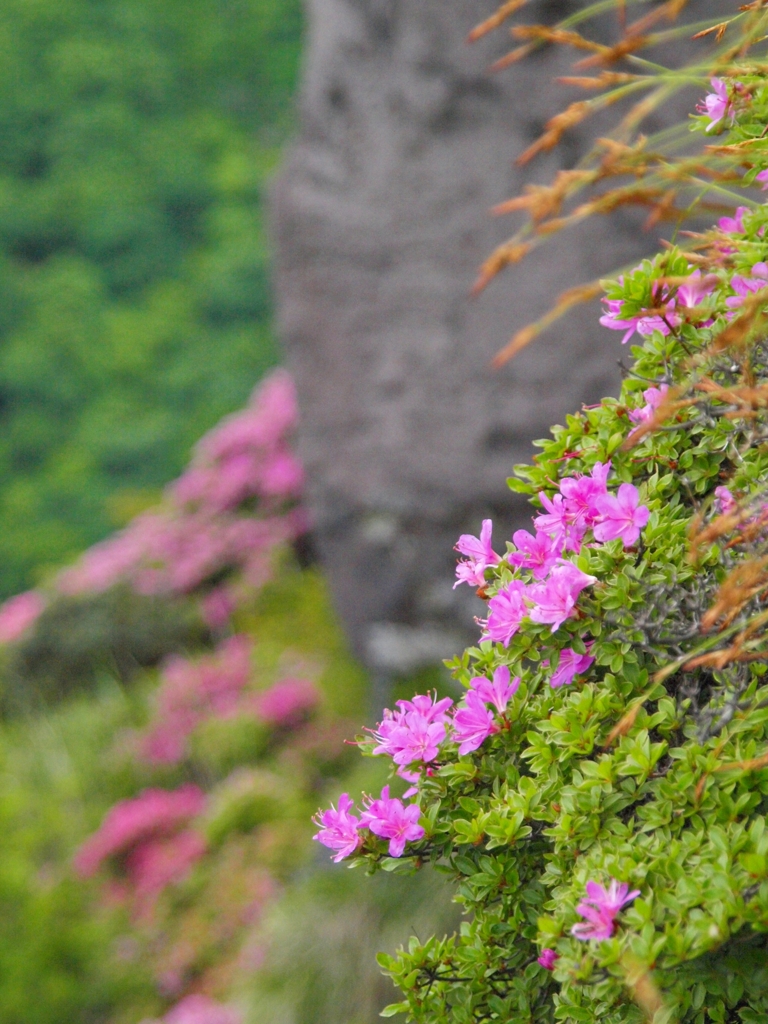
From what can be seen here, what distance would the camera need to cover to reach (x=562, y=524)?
1096 millimetres

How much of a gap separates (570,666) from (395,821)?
0.74 ft

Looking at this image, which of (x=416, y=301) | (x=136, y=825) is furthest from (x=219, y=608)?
(x=416, y=301)

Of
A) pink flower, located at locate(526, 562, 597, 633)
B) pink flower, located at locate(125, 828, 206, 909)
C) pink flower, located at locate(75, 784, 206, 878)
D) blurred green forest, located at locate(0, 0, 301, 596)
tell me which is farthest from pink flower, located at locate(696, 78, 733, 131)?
blurred green forest, located at locate(0, 0, 301, 596)

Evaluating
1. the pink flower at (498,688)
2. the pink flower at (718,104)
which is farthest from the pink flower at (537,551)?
the pink flower at (718,104)

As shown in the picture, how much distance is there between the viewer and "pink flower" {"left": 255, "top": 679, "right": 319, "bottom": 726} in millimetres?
5734

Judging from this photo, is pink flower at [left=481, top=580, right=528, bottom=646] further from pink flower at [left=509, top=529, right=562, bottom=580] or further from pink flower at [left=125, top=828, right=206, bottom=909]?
pink flower at [left=125, top=828, right=206, bottom=909]

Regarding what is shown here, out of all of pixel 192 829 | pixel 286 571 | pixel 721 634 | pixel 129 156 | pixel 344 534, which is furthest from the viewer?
pixel 129 156

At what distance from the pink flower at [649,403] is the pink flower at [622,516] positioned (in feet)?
0.40

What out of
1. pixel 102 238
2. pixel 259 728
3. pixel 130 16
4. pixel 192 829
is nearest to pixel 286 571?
pixel 259 728

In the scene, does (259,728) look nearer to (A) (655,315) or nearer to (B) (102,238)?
(A) (655,315)

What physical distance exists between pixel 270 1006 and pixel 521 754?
9.66 ft

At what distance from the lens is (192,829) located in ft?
17.9

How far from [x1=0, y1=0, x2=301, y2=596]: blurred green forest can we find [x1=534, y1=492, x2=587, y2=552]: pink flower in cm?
1321

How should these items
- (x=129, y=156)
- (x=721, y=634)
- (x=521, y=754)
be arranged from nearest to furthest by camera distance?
1. (x=721, y=634)
2. (x=521, y=754)
3. (x=129, y=156)
